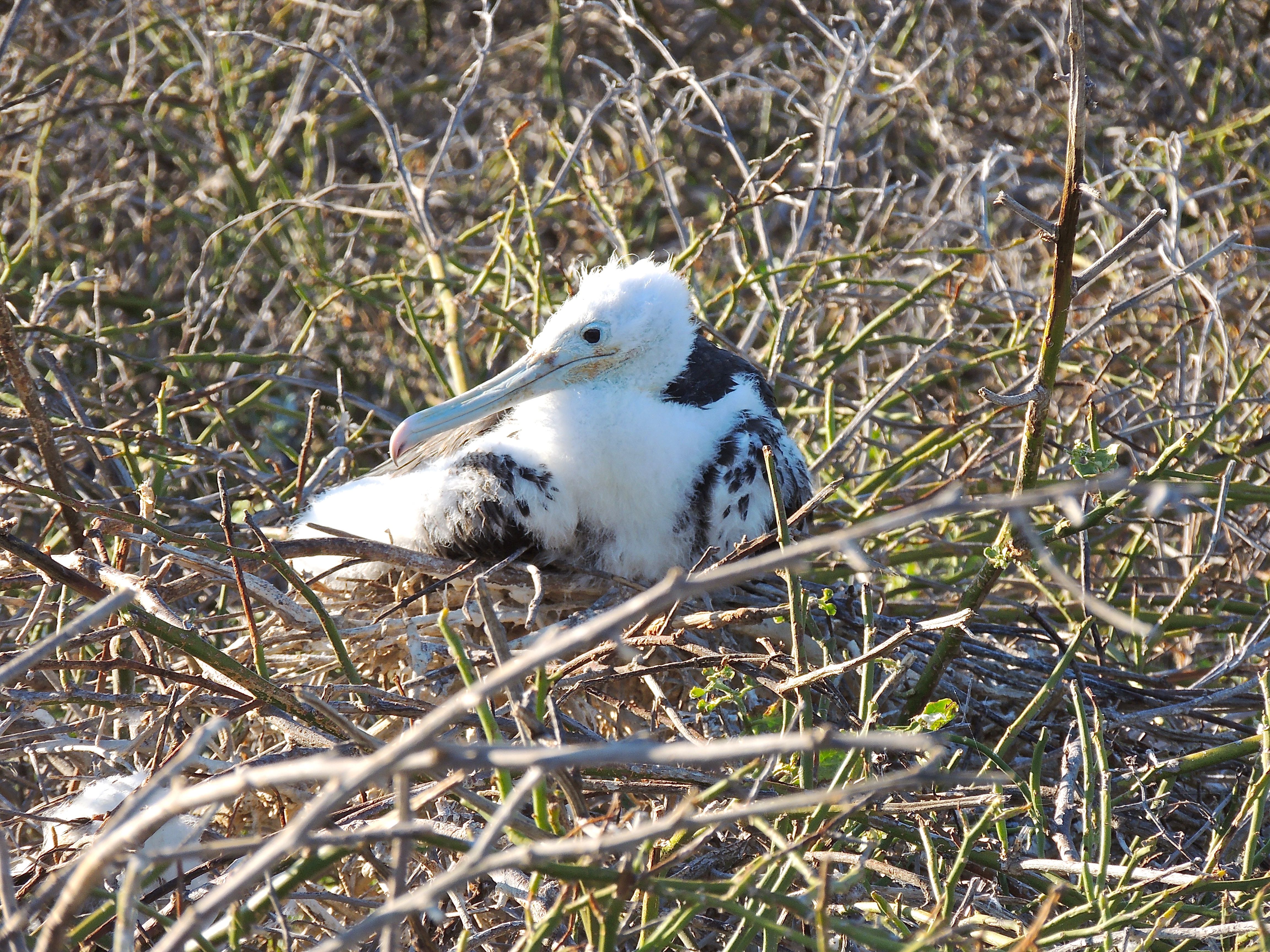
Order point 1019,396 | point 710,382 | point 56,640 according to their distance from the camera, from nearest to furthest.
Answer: point 56,640, point 1019,396, point 710,382

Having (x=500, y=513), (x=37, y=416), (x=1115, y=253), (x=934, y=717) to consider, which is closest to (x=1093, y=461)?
(x=1115, y=253)

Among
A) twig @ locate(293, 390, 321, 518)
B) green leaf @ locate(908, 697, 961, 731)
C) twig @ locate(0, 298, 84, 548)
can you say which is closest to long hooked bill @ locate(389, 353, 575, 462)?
twig @ locate(293, 390, 321, 518)

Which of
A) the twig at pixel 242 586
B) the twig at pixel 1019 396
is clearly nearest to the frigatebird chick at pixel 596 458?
the twig at pixel 242 586

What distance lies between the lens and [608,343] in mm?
2287

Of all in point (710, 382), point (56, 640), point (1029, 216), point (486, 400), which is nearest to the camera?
point (56, 640)

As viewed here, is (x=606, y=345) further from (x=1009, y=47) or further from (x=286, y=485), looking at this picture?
(x=1009, y=47)

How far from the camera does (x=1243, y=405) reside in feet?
9.25

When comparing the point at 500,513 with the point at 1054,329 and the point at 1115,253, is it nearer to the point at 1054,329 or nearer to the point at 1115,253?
Result: the point at 1054,329

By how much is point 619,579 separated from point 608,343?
475 millimetres

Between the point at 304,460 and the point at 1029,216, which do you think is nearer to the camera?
the point at 1029,216

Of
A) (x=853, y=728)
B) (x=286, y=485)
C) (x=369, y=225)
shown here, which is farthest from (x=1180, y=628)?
(x=369, y=225)

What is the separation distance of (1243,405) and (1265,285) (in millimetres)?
468

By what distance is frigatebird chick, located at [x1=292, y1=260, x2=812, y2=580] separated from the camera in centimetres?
211

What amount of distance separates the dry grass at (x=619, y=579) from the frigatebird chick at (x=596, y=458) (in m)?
0.09
